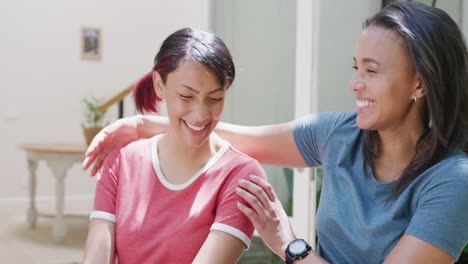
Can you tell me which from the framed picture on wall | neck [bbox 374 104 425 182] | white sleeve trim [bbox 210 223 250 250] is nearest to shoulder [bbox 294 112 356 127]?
neck [bbox 374 104 425 182]

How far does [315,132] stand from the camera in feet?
4.76

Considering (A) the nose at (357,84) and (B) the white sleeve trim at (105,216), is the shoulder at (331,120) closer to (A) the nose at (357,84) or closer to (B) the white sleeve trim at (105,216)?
(A) the nose at (357,84)

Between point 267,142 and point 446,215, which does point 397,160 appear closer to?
point 446,215

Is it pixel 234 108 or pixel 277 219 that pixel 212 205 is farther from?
pixel 234 108

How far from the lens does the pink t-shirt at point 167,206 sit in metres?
1.30

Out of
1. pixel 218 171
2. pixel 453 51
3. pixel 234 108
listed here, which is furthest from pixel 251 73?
pixel 453 51

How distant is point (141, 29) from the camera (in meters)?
6.05

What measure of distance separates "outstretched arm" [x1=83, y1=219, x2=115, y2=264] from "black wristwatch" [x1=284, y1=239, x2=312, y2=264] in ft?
1.33

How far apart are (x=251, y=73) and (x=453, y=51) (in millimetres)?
1946

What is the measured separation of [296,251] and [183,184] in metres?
0.30

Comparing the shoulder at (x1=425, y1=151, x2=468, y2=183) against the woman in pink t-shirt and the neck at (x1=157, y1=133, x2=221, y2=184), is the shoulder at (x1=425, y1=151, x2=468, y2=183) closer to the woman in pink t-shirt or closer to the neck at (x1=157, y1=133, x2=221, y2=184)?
the woman in pink t-shirt

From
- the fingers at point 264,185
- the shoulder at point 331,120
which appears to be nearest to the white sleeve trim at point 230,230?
the fingers at point 264,185

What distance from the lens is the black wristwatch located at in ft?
→ 4.02

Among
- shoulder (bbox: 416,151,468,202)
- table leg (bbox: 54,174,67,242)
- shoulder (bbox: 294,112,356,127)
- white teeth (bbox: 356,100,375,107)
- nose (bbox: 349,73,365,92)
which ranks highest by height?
nose (bbox: 349,73,365,92)
